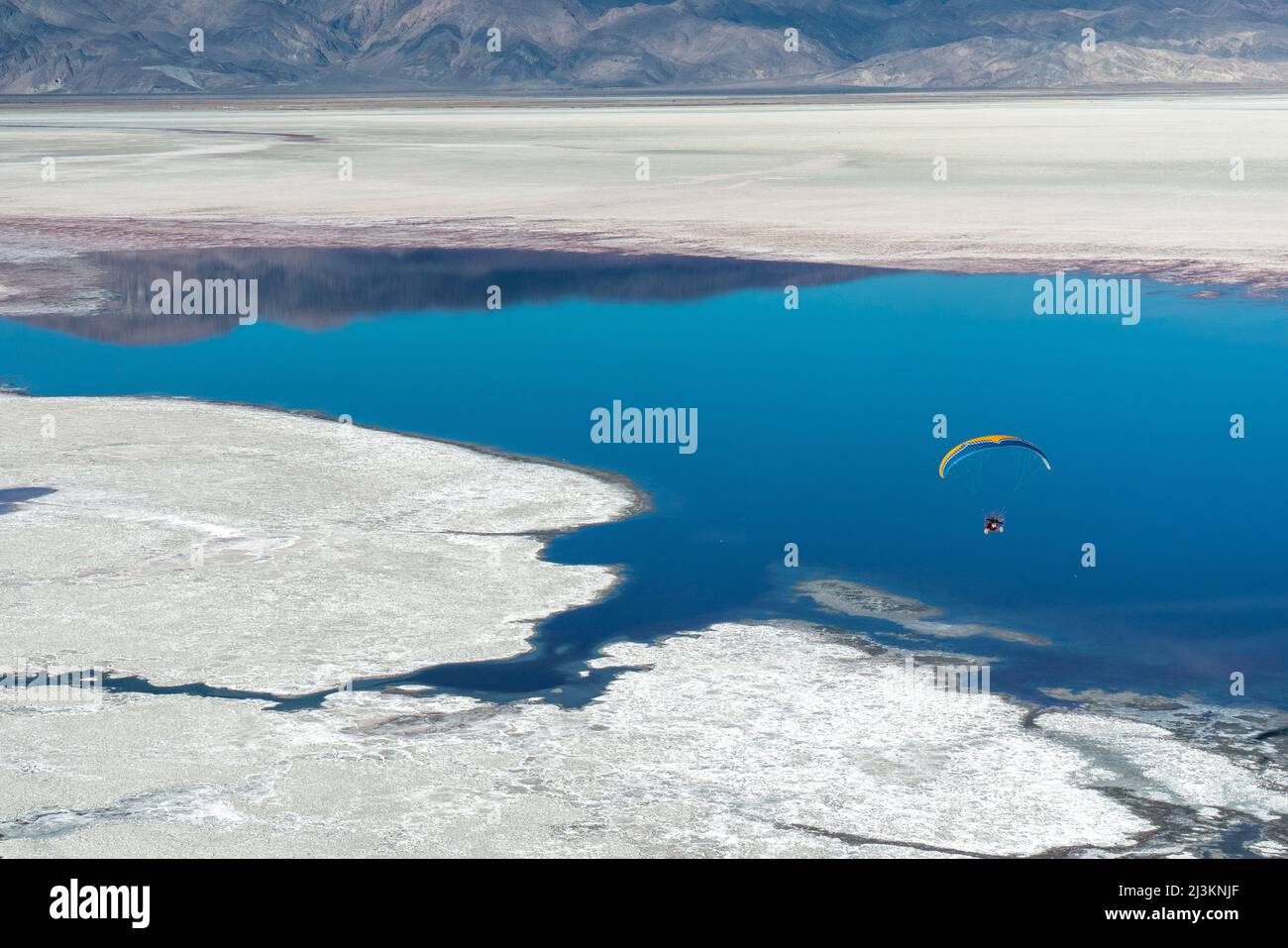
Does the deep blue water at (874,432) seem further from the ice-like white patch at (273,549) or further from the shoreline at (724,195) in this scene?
the shoreline at (724,195)

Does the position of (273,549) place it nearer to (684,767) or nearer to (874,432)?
(684,767)

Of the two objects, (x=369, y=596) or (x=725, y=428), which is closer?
(x=369, y=596)

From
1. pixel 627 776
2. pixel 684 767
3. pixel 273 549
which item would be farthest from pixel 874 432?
pixel 627 776

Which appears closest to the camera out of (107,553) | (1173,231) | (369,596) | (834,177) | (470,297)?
(369,596)

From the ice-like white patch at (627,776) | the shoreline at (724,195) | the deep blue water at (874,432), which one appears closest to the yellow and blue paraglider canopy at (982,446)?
the deep blue water at (874,432)

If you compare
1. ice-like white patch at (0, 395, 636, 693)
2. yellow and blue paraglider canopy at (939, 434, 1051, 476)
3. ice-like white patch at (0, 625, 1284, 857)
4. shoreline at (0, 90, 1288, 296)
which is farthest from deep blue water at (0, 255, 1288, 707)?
shoreline at (0, 90, 1288, 296)
